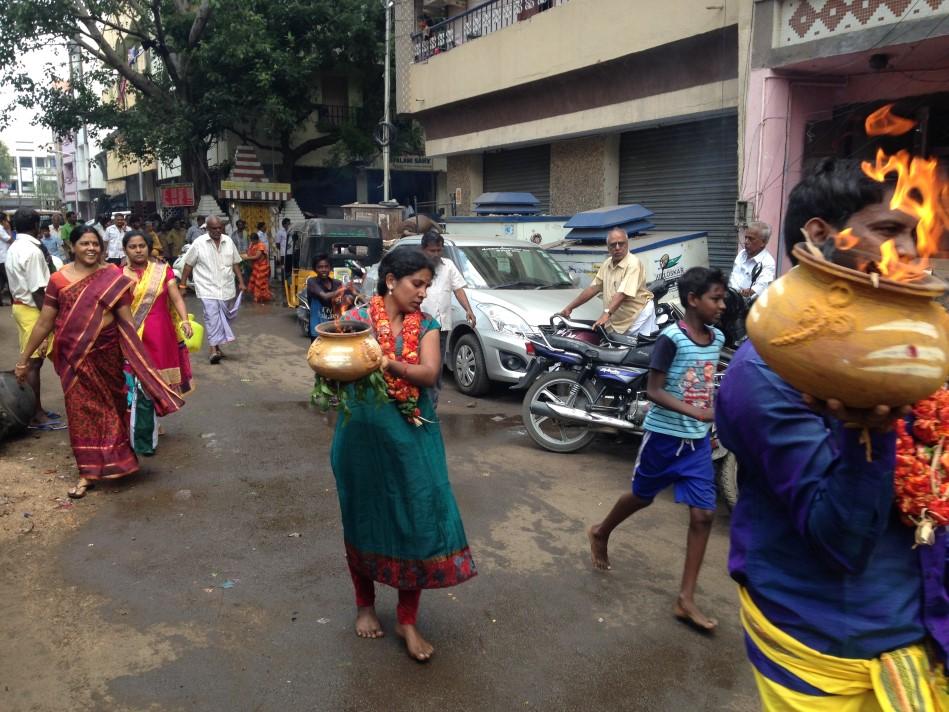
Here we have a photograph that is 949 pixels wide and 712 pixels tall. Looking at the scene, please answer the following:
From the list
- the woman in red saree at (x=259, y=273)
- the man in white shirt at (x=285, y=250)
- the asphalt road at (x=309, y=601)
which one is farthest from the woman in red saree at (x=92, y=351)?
the woman in red saree at (x=259, y=273)

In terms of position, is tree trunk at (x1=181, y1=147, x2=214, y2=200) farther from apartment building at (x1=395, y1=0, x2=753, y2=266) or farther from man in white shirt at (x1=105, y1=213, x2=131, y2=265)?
apartment building at (x1=395, y1=0, x2=753, y2=266)

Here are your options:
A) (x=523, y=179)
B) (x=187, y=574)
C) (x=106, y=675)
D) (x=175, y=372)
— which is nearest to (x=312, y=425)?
(x=175, y=372)

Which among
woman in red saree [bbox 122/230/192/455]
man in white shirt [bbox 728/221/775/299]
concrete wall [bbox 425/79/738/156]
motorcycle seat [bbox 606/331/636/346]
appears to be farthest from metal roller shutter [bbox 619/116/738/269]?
woman in red saree [bbox 122/230/192/455]

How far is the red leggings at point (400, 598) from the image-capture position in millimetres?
3379

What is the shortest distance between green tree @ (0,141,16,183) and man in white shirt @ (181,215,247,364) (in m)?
107

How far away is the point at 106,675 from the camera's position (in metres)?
3.23

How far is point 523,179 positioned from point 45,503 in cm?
1367

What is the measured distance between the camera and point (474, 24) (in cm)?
1731

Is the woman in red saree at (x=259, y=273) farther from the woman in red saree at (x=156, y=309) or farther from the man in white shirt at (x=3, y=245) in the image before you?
the woman in red saree at (x=156, y=309)

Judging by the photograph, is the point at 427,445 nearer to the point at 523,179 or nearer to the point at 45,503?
the point at 45,503

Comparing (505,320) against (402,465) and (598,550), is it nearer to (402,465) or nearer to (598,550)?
(598,550)

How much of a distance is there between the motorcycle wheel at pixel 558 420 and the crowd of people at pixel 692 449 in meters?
1.01

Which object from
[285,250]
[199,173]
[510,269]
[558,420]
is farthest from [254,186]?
[558,420]

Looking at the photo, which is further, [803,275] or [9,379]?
[9,379]
